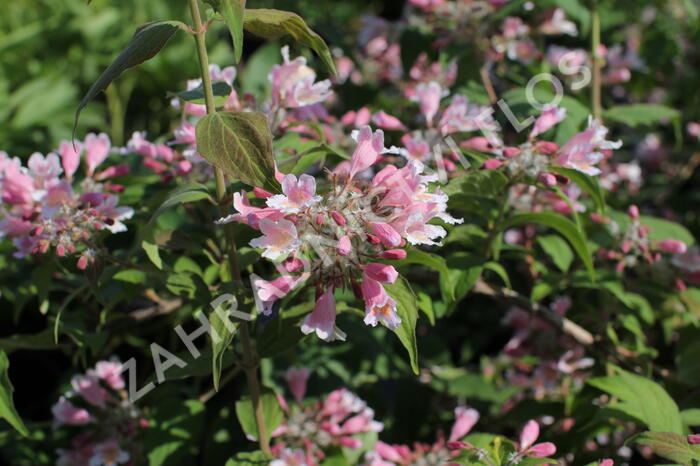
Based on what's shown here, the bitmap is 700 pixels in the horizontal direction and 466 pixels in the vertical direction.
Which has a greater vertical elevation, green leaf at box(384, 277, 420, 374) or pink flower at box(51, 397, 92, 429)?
green leaf at box(384, 277, 420, 374)

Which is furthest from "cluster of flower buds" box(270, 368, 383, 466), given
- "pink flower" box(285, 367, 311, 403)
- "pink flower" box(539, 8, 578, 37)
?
"pink flower" box(539, 8, 578, 37)

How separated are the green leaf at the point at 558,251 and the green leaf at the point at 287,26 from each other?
0.87 meters

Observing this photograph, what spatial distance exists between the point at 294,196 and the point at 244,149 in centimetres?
11

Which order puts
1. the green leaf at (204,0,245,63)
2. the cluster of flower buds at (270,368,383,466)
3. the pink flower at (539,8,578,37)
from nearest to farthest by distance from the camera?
the green leaf at (204,0,245,63)
the cluster of flower buds at (270,368,383,466)
the pink flower at (539,8,578,37)

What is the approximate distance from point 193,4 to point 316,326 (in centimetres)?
60

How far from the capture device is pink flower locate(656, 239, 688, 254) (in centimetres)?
197

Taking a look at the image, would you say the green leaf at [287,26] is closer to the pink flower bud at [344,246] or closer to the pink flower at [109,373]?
the pink flower bud at [344,246]

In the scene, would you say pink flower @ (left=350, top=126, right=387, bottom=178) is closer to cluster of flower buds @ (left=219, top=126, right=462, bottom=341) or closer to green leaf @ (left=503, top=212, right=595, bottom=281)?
cluster of flower buds @ (left=219, top=126, right=462, bottom=341)

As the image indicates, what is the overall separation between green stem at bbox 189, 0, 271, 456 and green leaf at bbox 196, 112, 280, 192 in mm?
103

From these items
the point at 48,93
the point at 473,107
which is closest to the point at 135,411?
the point at 473,107

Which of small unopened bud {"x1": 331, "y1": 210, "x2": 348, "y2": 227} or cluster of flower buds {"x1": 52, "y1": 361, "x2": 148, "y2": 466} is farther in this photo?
cluster of flower buds {"x1": 52, "y1": 361, "x2": 148, "y2": 466}

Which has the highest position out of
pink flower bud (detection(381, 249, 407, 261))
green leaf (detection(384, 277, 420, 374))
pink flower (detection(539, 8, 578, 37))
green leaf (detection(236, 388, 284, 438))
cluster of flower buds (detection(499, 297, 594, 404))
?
pink flower bud (detection(381, 249, 407, 261))

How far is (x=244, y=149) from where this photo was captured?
4.10 ft

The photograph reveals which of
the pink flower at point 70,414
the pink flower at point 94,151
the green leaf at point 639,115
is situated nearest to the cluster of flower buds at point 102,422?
the pink flower at point 70,414
